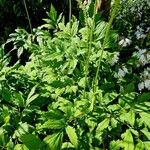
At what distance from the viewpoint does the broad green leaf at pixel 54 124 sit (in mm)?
2062

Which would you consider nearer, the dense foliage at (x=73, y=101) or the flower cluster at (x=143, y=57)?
the dense foliage at (x=73, y=101)

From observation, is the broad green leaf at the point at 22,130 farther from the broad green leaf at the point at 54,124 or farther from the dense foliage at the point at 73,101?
the broad green leaf at the point at 54,124

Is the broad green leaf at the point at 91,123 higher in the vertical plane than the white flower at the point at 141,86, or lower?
higher

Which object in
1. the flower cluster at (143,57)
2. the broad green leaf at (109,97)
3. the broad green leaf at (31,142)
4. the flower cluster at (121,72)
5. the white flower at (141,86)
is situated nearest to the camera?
the broad green leaf at (31,142)

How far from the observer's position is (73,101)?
2.54m

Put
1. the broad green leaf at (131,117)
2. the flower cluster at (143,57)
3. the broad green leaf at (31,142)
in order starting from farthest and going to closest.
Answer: the flower cluster at (143,57) < the broad green leaf at (131,117) < the broad green leaf at (31,142)

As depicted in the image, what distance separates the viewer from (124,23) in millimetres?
5039

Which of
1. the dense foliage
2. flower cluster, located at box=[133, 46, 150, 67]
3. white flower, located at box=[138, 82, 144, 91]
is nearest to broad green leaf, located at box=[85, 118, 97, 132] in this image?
the dense foliage

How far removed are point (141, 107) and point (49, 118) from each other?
0.57 meters

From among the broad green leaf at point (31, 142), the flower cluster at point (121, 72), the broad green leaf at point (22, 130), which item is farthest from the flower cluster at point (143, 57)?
the broad green leaf at point (31, 142)

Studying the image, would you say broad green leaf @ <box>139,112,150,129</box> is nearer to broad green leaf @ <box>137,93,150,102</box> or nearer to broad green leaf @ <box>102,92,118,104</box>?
broad green leaf @ <box>137,93,150,102</box>

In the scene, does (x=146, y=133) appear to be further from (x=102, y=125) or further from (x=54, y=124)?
(x=54, y=124)

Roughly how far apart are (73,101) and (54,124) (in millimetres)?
474

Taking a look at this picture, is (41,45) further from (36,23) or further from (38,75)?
(36,23)
